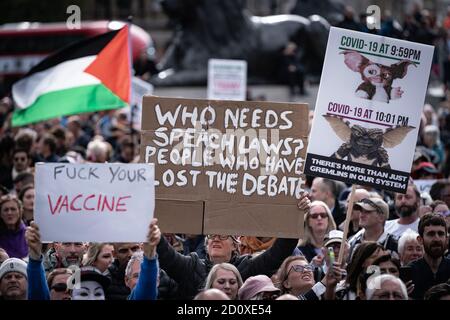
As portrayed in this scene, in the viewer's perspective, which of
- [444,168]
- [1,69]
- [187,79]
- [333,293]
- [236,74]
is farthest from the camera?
[1,69]

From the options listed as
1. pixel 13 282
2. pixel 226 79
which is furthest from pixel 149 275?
pixel 226 79

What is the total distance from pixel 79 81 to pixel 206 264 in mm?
4823

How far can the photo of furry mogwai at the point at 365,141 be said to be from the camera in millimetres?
8578

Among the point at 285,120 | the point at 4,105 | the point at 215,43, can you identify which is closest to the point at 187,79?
the point at 215,43

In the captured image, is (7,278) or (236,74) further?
(236,74)

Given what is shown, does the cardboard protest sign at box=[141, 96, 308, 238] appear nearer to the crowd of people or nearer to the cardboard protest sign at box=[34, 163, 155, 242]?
the crowd of people

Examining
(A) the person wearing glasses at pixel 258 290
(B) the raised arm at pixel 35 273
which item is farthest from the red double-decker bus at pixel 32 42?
(B) the raised arm at pixel 35 273

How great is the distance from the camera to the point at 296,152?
28.9 feet

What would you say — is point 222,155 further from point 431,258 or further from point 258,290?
point 431,258

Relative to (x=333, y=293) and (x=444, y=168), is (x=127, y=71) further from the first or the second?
(x=333, y=293)

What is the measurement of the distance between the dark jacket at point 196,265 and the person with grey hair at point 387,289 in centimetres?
151

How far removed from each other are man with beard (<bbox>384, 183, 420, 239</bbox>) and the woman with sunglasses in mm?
630
